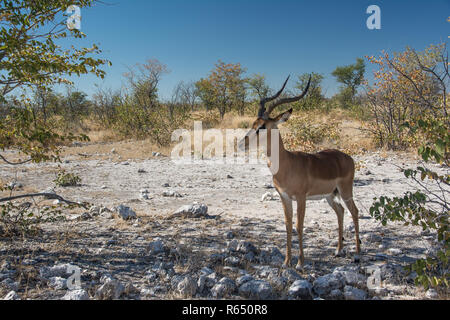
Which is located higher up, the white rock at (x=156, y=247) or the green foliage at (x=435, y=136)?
the green foliage at (x=435, y=136)

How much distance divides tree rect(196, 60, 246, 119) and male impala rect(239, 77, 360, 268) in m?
24.5

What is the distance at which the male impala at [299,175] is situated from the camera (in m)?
4.59

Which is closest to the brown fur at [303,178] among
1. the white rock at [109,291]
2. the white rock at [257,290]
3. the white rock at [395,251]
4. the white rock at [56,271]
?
the white rock at [395,251]

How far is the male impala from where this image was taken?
15.1ft

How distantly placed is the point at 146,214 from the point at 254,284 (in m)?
3.69

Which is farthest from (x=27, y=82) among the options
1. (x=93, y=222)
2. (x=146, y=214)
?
(x=146, y=214)

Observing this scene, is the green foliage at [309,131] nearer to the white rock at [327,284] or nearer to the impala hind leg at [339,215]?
the impala hind leg at [339,215]

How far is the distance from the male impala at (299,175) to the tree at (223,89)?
24491mm

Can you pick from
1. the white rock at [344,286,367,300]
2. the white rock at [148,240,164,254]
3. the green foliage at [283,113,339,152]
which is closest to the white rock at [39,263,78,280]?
the white rock at [148,240,164,254]

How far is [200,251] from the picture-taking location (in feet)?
16.0

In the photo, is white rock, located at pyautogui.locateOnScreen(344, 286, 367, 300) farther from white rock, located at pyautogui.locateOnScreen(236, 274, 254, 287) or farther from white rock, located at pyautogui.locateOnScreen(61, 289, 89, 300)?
white rock, located at pyautogui.locateOnScreen(61, 289, 89, 300)

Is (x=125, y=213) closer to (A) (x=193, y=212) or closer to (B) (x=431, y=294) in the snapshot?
(A) (x=193, y=212)

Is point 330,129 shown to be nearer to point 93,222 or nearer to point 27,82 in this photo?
point 93,222

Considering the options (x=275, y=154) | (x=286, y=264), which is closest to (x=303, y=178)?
(x=275, y=154)
